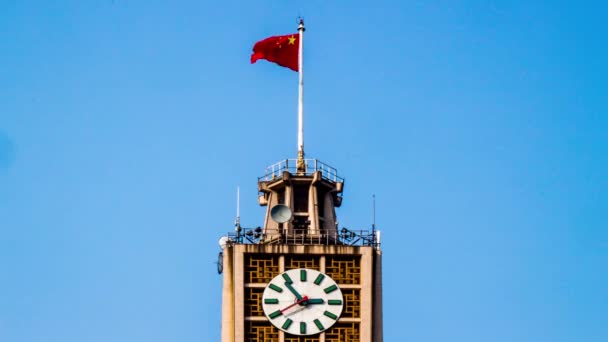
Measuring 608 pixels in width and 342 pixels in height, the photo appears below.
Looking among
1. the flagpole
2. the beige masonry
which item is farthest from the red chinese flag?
the beige masonry

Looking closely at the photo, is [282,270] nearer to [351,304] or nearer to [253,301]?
[253,301]

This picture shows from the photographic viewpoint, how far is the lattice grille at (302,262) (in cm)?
13838

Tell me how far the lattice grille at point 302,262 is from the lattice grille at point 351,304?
2.43m

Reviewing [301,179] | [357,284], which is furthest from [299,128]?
[357,284]

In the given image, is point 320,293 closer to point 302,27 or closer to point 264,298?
point 264,298

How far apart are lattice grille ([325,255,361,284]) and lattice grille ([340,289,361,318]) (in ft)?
2.36

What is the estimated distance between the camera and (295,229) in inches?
5595

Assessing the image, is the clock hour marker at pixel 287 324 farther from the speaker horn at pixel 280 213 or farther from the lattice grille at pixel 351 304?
the speaker horn at pixel 280 213

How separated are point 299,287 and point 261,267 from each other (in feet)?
9.09

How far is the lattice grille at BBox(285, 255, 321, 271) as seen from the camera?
13838cm

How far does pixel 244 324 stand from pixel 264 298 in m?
2.09

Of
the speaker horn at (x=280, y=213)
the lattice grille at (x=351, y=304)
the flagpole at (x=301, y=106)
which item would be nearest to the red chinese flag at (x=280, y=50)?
the flagpole at (x=301, y=106)

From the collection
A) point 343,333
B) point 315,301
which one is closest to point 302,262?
point 315,301

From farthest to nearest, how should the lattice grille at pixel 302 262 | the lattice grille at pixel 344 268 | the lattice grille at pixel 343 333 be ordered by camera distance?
the lattice grille at pixel 344 268, the lattice grille at pixel 302 262, the lattice grille at pixel 343 333
